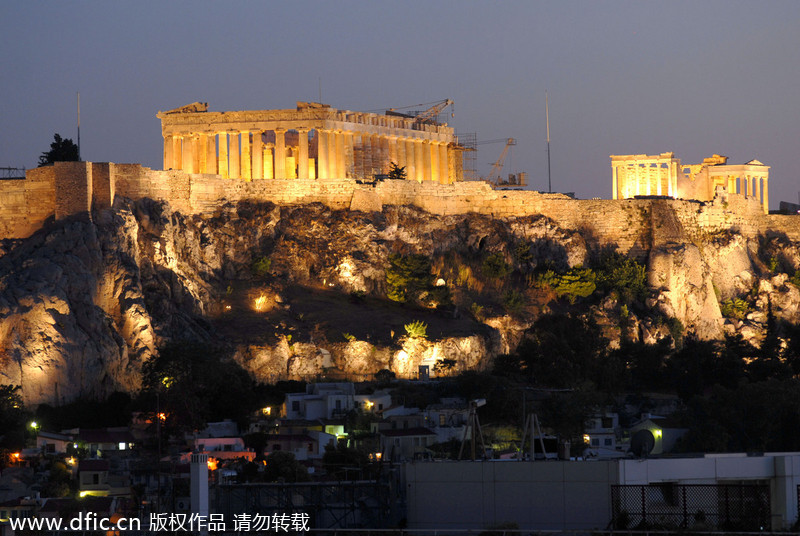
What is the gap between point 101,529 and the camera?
184 feet

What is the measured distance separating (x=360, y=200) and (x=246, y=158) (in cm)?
748

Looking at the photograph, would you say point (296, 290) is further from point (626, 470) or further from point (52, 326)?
point (626, 470)

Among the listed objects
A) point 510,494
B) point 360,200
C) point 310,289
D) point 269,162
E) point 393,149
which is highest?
point 393,149

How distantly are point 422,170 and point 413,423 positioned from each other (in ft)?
92.5

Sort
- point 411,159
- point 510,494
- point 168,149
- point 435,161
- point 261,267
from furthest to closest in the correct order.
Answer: point 435,161, point 411,159, point 168,149, point 261,267, point 510,494

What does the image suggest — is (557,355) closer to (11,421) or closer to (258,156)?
(258,156)

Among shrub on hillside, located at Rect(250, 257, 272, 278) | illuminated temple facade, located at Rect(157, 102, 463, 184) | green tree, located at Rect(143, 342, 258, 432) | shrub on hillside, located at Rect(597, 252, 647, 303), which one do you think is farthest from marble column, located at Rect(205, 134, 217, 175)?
shrub on hillside, located at Rect(597, 252, 647, 303)

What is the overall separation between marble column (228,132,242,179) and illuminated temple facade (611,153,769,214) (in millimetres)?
26381

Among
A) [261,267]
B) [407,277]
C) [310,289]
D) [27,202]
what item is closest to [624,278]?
[407,277]

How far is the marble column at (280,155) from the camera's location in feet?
325

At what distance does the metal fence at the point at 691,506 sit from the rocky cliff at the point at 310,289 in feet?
122

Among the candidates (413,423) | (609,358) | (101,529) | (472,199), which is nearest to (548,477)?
(101,529)

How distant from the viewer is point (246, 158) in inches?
3942

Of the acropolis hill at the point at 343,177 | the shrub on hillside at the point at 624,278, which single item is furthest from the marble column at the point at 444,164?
the shrub on hillside at the point at 624,278
